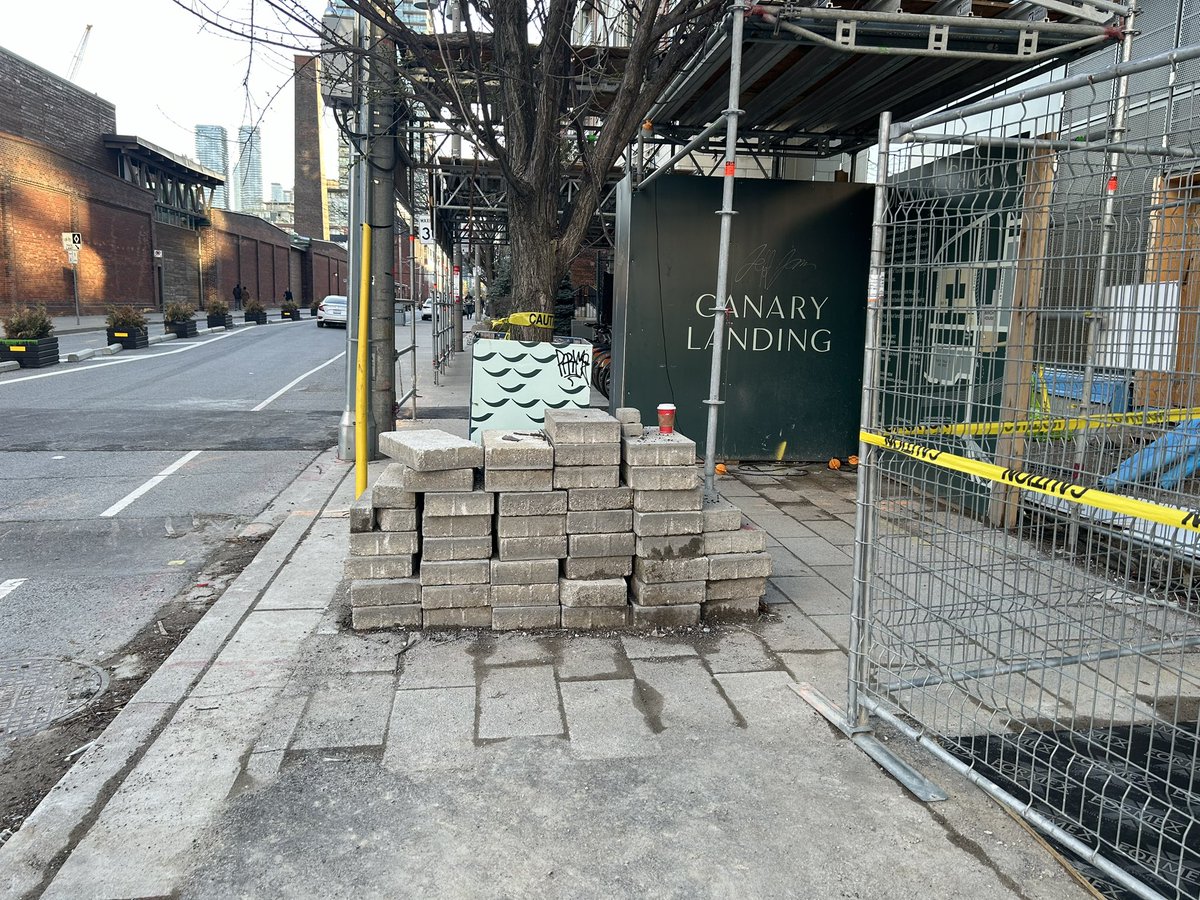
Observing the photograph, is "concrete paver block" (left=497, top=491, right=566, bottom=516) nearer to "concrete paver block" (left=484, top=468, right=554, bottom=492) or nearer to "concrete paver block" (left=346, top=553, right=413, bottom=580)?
"concrete paver block" (left=484, top=468, right=554, bottom=492)

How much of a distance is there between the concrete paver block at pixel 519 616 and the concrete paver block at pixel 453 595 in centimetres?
10

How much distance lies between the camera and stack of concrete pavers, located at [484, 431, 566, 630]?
4488mm

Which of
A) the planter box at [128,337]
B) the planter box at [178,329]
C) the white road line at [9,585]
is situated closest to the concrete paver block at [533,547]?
the white road line at [9,585]

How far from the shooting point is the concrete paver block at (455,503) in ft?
14.6

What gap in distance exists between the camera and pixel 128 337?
24688mm

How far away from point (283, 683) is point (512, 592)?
4.01ft

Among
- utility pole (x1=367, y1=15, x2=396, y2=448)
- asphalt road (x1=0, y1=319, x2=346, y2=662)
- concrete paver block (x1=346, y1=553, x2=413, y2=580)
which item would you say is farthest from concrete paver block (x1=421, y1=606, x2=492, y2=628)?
utility pole (x1=367, y1=15, x2=396, y2=448)

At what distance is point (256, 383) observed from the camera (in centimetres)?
1741

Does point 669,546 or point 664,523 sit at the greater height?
point 664,523

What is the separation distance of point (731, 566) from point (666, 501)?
537mm

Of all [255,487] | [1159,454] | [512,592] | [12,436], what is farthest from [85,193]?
[1159,454]

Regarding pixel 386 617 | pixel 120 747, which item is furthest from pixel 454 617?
pixel 120 747

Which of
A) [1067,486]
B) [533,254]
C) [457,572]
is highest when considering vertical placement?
[533,254]

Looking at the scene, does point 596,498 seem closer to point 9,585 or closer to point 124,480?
point 9,585
